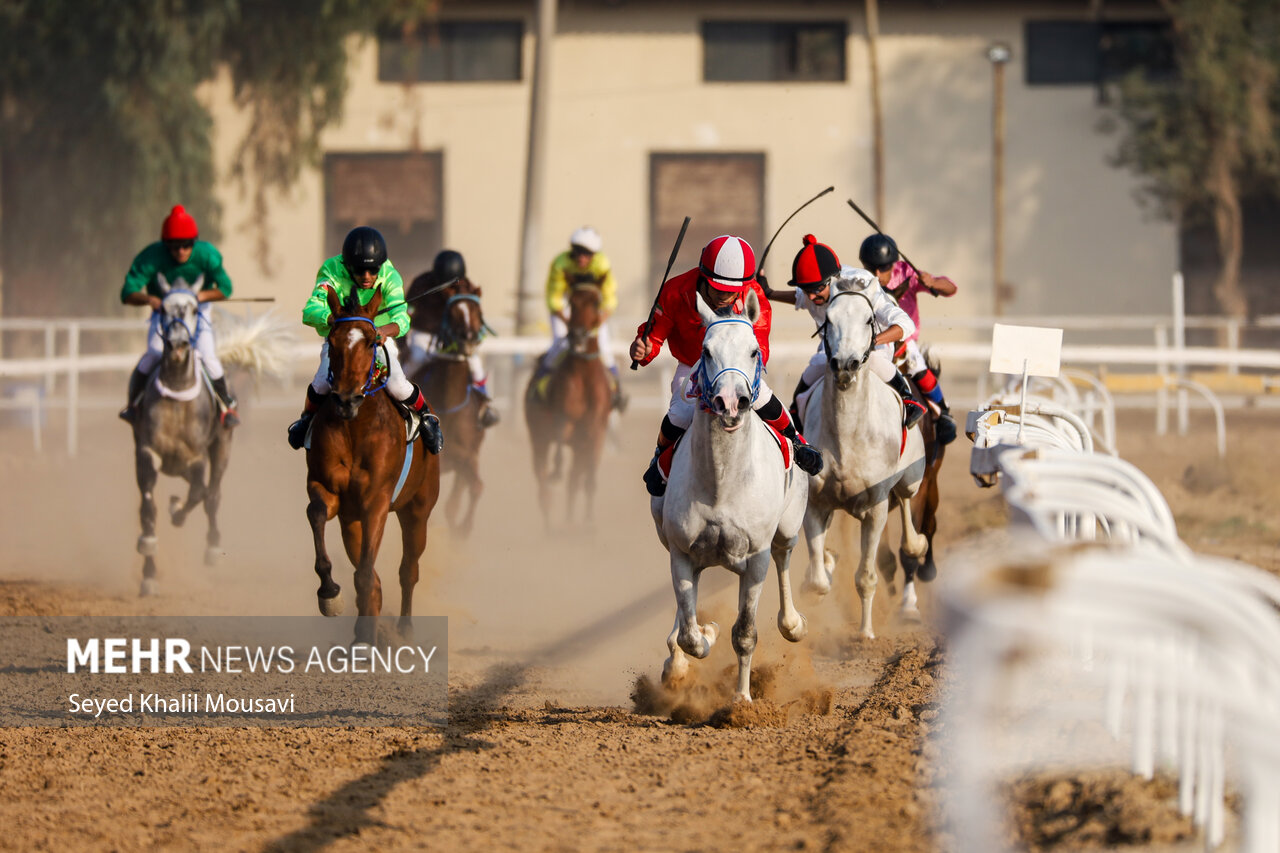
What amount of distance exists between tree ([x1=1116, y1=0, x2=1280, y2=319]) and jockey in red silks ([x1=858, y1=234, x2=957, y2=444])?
19503mm

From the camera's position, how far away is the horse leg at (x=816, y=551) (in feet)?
27.4

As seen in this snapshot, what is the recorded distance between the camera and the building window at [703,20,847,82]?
96.8 ft

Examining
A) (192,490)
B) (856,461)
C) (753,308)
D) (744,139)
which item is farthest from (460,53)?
(753,308)

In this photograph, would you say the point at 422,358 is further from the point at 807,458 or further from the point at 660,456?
the point at 807,458

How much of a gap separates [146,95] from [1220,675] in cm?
2669

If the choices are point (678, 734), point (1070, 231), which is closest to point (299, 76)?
point (1070, 231)

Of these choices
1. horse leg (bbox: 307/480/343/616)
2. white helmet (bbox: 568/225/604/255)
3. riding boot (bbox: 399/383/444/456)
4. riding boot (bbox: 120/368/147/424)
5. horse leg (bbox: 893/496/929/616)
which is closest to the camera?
horse leg (bbox: 307/480/343/616)

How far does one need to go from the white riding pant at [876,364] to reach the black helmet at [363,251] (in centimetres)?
259

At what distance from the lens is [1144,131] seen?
28109 mm

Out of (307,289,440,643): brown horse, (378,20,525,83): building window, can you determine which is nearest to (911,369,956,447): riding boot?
(307,289,440,643): brown horse

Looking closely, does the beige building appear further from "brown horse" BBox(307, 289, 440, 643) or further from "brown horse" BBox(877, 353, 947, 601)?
"brown horse" BBox(307, 289, 440, 643)

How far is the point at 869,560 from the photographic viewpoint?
29.3 feet

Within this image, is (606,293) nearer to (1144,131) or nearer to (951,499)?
(951,499)

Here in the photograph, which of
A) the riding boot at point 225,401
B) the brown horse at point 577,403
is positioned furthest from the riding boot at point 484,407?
the riding boot at point 225,401
